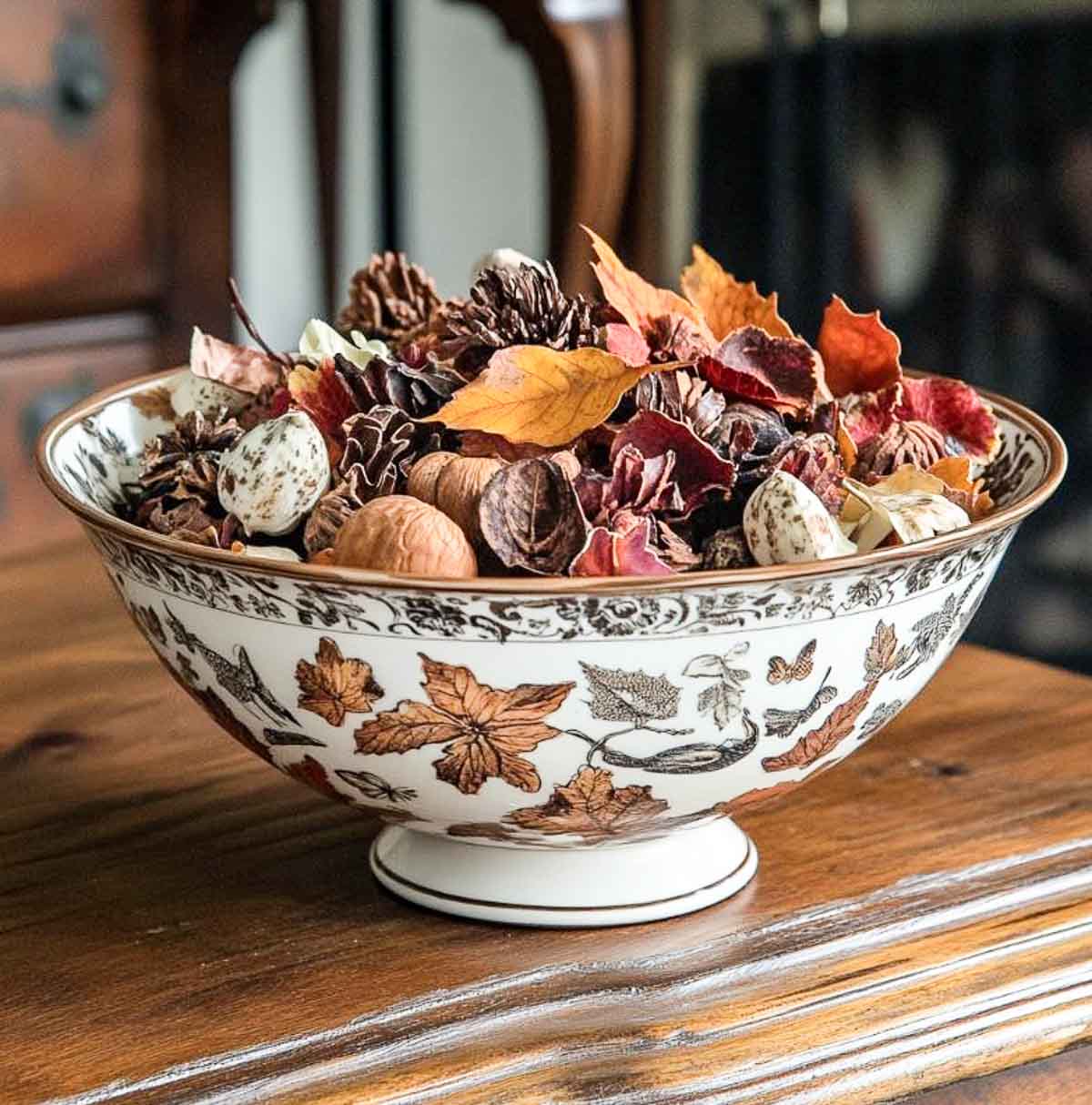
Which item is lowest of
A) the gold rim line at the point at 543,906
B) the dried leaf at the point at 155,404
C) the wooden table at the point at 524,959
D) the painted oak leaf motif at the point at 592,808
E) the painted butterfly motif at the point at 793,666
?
the wooden table at the point at 524,959

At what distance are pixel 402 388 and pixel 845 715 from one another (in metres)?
0.15

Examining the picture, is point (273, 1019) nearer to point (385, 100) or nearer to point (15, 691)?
point (15, 691)

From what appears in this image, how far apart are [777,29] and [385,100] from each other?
395 millimetres

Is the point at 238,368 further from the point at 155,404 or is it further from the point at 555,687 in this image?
the point at 555,687

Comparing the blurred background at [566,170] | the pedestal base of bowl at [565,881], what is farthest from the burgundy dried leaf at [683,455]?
the blurred background at [566,170]

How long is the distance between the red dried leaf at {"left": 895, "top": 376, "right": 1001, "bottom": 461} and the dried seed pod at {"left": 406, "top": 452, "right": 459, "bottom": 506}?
0.16 m

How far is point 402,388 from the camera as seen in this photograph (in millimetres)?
506

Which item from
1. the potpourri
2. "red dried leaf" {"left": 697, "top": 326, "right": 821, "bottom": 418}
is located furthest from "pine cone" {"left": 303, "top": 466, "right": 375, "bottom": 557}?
"red dried leaf" {"left": 697, "top": 326, "right": 821, "bottom": 418}

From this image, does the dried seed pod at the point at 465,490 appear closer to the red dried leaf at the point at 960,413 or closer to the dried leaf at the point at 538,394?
the dried leaf at the point at 538,394

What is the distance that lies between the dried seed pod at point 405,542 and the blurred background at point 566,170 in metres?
0.46

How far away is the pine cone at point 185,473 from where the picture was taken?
51 centimetres

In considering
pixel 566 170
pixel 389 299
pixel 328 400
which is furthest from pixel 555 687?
pixel 566 170

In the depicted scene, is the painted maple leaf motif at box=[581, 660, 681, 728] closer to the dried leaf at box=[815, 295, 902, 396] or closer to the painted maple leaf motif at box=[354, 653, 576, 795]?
the painted maple leaf motif at box=[354, 653, 576, 795]

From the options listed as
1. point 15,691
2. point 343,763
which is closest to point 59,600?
point 15,691
